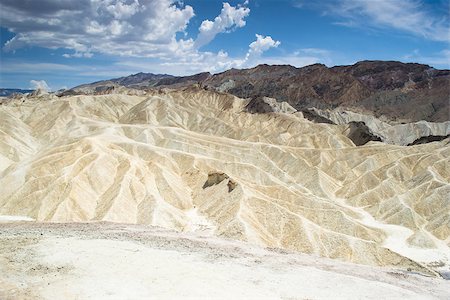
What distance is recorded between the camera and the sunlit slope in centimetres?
6188

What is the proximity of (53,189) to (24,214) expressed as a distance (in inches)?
211

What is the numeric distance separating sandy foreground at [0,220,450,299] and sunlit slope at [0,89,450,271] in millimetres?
19200

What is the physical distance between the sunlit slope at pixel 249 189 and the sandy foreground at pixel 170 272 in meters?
19.2

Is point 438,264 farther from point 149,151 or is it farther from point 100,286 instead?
point 149,151

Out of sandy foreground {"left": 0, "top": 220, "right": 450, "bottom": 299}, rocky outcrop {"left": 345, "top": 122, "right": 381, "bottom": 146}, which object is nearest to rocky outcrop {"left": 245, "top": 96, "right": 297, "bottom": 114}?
rocky outcrop {"left": 345, "top": 122, "right": 381, "bottom": 146}

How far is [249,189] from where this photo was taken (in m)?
72.5

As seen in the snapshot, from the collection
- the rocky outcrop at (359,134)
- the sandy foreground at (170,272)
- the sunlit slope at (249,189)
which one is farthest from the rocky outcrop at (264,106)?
the sandy foreground at (170,272)

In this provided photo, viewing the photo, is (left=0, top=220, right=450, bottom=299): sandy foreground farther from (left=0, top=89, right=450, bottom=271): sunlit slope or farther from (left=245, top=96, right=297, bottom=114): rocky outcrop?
(left=245, top=96, right=297, bottom=114): rocky outcrop

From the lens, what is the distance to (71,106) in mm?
167250

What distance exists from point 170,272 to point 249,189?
42.4 metres

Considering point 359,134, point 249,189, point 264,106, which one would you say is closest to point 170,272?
point 249,189

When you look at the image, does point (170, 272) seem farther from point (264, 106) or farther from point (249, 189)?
point (264, 106)

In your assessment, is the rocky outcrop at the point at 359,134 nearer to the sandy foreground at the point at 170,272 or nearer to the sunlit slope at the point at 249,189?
the sunlit slope at the point at 249,189

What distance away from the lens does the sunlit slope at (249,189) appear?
2436 inches
